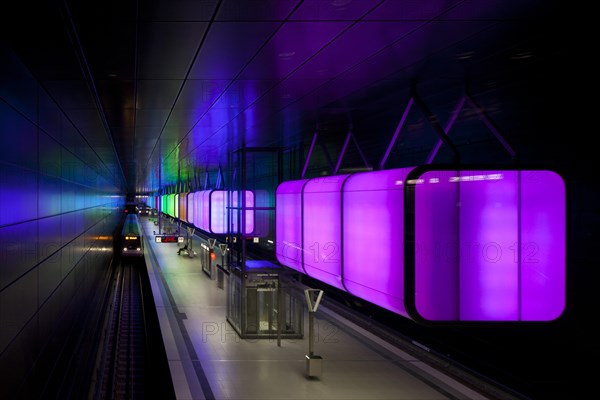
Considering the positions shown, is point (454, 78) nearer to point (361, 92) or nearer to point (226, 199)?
point (361, 92)

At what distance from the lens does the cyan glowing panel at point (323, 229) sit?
18.2 feet

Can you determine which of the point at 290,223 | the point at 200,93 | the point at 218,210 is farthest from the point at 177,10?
the point at 218,210

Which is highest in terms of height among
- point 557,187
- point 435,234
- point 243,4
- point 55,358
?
point 243,4

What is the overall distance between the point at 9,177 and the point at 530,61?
15.1ft

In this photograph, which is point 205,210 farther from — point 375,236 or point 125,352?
point 375,236

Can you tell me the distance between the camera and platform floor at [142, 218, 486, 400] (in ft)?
21.3

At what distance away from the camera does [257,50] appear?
3.72 metres

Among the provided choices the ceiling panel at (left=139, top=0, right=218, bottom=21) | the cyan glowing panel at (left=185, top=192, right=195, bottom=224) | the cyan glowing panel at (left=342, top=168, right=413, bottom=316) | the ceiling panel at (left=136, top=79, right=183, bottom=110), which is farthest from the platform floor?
the cyan glowing panel at (left=185, top=192, right=195, bottom=224)

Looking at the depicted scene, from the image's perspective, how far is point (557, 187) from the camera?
3.65 metres

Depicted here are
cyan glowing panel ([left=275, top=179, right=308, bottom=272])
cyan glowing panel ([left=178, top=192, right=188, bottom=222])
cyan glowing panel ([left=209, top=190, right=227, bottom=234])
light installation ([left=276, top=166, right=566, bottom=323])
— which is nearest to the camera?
light installation ([left=276, top=166, right=566, bottom=323])

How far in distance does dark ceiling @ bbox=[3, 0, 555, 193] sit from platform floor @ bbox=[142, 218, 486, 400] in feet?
12.5

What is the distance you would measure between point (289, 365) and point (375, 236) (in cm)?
400

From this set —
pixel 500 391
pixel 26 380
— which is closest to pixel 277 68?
pixel 26 380

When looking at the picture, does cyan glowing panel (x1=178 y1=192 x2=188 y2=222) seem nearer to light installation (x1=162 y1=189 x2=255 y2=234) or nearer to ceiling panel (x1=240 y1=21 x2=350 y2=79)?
light installation (x1=162 y1=189 x2=255 y2=234)
